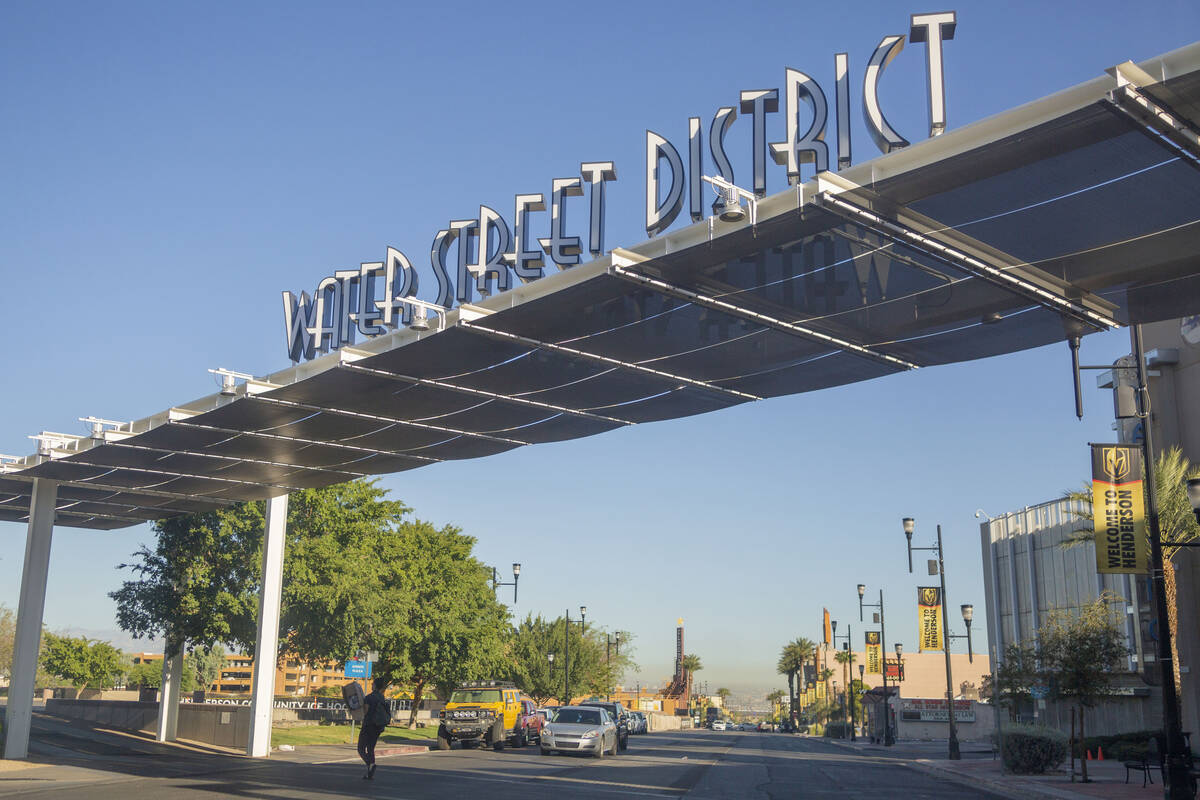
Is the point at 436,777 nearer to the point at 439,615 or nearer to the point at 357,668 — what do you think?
the point at 357,668

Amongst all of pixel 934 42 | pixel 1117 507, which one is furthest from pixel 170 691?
pixel 934 42

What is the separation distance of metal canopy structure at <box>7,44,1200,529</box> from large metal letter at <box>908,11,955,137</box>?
0.94m

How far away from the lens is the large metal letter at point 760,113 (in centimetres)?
1351

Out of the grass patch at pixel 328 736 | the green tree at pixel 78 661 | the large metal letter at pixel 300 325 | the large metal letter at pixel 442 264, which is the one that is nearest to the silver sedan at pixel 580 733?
the grass patch at pixel 328 736

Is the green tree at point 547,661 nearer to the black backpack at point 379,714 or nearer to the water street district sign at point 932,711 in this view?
the water street district sign at point 932,711

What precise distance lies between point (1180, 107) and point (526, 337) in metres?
9.74

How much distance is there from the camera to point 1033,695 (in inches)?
1435

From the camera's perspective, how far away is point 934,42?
12.0 m

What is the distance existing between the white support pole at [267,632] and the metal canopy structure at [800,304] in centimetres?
392

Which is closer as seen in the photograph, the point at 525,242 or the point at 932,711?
the point at 525,242

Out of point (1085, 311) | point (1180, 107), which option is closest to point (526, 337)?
point (1085, 311)

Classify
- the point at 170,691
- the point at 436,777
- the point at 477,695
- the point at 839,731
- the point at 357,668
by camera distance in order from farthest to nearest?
1. the point at 839,731
2. the point at 477,695
3. the point at 170,691
4. the point at 357,668
5. the point at 436,777

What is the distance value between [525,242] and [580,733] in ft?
67.3

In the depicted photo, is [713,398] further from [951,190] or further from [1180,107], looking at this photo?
[1180,107]
